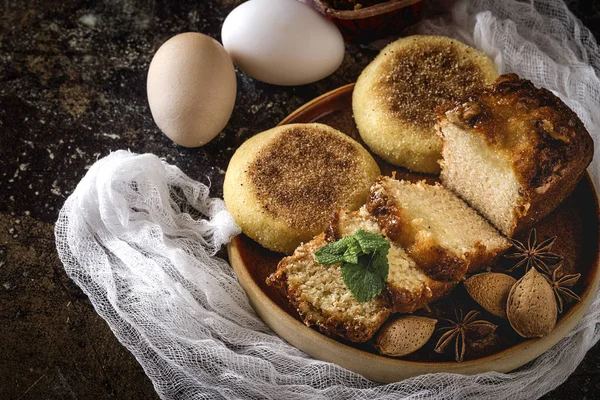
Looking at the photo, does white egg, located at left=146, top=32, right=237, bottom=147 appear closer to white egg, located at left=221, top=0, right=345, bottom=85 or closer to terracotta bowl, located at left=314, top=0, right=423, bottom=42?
white egg, located at left=221, top=0, right=345, bottom=85

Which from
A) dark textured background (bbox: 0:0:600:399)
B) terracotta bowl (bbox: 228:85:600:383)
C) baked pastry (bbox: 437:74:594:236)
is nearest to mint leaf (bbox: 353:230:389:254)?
terracotta bowl (bbox: 228:85:600:383)

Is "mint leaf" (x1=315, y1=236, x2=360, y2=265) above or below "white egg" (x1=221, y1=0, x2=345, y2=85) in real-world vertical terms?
below

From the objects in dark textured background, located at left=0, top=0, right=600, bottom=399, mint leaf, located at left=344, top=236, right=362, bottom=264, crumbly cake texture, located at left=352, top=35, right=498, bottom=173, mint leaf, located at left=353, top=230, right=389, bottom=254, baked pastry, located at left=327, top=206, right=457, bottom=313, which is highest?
crumbly cake texture, located at left=352, top=35, right=498, bottom=173

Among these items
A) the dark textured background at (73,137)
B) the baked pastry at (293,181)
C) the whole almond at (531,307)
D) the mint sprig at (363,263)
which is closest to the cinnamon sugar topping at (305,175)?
the baked pastry at (293,181)

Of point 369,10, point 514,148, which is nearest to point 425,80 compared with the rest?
point 369,10

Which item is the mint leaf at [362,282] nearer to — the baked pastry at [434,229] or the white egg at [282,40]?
the baked pastry at [434,229]

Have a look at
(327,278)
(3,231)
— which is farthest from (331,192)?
(3,231)
